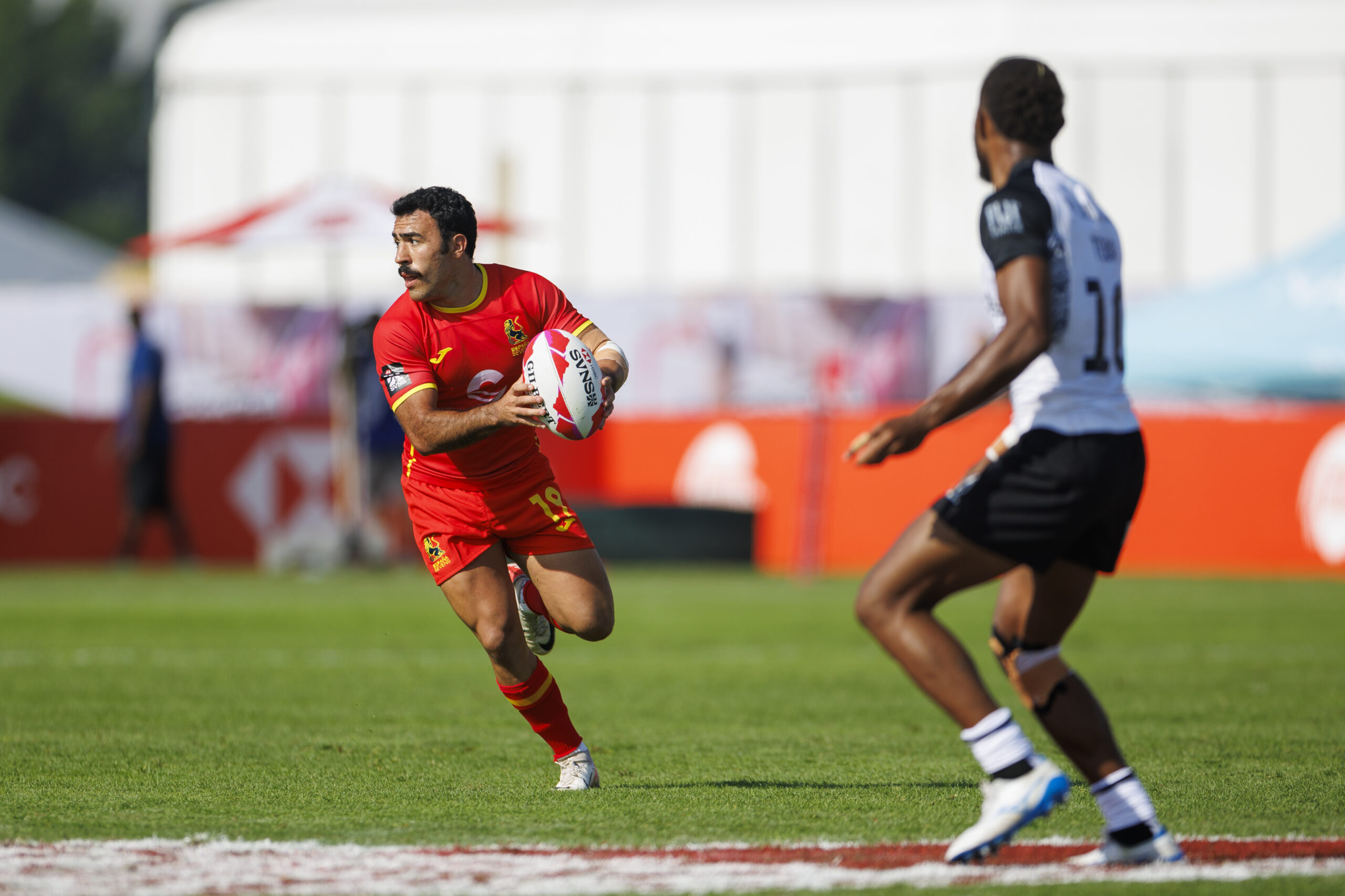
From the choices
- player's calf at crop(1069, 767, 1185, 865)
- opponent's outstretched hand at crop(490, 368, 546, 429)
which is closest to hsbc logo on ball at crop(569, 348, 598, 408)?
opponent's outstretched hand at crop(490, 368, 546, 429)

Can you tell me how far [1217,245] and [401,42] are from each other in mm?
14066

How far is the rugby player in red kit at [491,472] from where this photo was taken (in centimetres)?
643

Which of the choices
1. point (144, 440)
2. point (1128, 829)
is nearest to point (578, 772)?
point (1128, 829)

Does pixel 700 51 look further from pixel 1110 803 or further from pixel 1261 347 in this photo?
pixel 1110 803

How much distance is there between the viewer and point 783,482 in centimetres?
1898

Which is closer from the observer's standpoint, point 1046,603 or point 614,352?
point 1046,603

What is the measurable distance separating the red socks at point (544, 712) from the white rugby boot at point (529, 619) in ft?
0.53

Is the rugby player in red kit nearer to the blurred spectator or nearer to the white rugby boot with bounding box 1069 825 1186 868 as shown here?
the white rugby boot with bounding box 1069 825 1186 868

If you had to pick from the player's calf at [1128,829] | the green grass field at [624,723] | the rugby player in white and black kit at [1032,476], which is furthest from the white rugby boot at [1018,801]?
the green grass field at [624,723]

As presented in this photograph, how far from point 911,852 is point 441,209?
2.86 meters

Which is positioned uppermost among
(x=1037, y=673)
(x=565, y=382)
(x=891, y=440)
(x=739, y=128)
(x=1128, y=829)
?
(x=739, y=128)

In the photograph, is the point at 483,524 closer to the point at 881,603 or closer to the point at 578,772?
the point at 578,772

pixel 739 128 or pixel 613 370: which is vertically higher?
pixel 739 128

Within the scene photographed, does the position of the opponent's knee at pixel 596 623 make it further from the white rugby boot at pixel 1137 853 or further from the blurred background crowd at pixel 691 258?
the blurred background crowd at pixel 691 258
